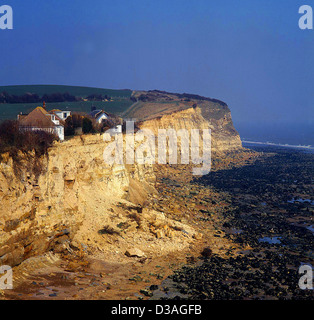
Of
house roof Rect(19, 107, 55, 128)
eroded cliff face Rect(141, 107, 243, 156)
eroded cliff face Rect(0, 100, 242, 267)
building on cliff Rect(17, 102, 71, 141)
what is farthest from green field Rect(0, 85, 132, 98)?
eroded cliff face Rect(0, 100, 242, 267)

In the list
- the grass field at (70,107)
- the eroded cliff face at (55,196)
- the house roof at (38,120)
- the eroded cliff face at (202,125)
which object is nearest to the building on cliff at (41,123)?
the house roof at (38,120)

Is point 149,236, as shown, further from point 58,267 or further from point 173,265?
point 58,267

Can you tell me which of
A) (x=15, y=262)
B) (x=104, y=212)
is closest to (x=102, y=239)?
(x=104, y=212)

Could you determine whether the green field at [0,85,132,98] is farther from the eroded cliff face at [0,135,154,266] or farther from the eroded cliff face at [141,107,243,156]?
the eroded cliff face at [0,135,154,266]

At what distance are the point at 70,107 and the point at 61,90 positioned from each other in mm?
33124

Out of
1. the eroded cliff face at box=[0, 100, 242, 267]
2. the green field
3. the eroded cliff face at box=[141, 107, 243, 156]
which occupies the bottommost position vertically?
the eroded cliff face at box=[0, 100, 242, 267]

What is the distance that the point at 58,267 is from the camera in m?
18.2

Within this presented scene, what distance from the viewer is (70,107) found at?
64750 mm

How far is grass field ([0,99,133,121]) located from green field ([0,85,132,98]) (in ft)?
34.5

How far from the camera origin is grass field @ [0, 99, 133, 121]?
47800 millimetres

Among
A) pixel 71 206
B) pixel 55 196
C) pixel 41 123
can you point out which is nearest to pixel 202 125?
pixel 41 123

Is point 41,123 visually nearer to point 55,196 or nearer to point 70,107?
point 55,196
